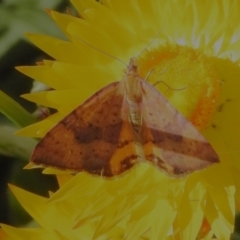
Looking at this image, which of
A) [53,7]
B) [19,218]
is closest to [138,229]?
[19,218]

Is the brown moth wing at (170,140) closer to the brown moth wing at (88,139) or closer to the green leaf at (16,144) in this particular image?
the brown moth wing at (88,139)

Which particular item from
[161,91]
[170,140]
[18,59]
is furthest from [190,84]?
[18,59]

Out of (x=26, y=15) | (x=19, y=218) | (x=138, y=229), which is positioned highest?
(x=26, y=15)

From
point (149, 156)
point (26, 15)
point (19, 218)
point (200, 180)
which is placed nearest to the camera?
point (149, 156)

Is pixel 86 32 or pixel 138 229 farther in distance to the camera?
pixel 86 32

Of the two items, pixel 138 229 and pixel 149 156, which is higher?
pixel 149 156

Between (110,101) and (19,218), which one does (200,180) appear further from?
(19,218)

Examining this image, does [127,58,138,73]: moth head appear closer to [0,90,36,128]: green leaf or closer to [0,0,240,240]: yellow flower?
[0,0,240,240]: yellow flower

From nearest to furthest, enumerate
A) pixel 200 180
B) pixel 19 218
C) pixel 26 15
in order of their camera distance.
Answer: pixel 200 180, pixel 19 218, pixel 26 15
